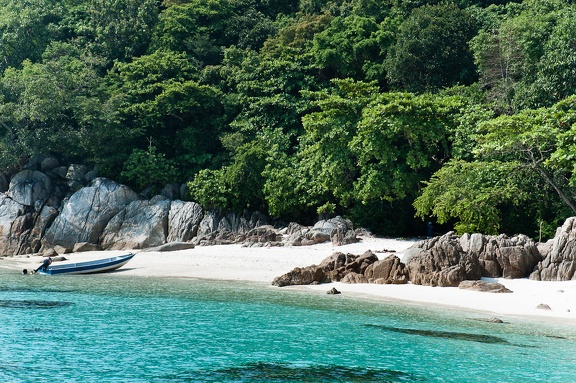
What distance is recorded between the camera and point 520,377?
12961 mm

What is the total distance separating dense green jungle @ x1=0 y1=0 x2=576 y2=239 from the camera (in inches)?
1124

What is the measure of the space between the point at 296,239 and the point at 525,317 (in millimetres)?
14383

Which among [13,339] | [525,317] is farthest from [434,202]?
[13,339]

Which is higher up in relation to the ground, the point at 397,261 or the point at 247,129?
the point at 247,129

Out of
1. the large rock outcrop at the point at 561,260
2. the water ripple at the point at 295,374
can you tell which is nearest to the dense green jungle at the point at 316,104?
the large rock outcrop at the point at 561,260

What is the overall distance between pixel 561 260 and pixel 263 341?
1181 centimetres

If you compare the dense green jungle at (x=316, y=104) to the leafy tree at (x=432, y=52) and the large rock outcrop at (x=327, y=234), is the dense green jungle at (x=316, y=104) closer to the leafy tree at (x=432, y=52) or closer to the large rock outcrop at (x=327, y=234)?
the leafy tree at (x=432, y=52)

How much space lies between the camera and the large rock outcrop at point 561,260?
72.7ft

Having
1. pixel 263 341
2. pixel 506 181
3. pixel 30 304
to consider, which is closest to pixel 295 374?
pixel 263 341

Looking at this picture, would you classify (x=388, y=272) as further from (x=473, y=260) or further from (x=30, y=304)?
(x=30, y=304)

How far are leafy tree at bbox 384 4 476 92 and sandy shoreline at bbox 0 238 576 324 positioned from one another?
37.3ft

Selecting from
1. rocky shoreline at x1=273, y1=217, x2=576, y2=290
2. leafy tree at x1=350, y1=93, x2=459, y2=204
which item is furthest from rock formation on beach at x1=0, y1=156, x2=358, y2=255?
rocky shoreline at x1=273, y1=217, x2=576, y2=290

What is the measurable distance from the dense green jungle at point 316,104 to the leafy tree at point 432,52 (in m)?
0.09

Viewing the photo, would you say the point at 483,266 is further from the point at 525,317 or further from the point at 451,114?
the point at 451,114
